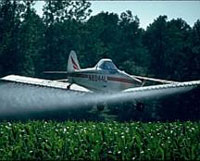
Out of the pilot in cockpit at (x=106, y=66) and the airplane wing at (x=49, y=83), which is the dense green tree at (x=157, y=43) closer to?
the airplane wing at (x=49, y=83)

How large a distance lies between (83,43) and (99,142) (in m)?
73.2

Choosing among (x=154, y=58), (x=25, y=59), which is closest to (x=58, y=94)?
(x=25, y=59)

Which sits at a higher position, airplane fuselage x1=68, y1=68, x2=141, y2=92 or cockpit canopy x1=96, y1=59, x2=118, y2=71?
cockpit canopy x1=96, y1=59, x2=118, y2=71

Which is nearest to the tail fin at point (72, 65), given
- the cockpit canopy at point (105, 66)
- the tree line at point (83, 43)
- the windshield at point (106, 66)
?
the cockpit canopy at point (105, 66)

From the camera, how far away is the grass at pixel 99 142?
14023mm

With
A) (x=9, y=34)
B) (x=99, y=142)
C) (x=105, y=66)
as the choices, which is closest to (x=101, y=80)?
(x=105, y=66)

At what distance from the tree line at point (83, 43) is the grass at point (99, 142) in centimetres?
5292

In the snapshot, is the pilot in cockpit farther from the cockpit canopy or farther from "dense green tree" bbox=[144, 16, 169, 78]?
"dense green tree" bbox=[144, 16, 169, 78]

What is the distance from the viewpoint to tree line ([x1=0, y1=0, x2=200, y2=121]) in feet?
241

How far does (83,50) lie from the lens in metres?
87.4

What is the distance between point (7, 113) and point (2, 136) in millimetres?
37949

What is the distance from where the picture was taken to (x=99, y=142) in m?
15.2

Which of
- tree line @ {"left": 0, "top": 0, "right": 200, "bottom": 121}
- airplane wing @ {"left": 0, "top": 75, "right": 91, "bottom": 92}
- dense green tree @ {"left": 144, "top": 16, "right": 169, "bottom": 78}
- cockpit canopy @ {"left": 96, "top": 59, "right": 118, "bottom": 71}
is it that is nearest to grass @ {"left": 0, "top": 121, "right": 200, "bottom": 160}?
cockpit canopy @ {"left": 96, "top": 59, "right": 118, "bottom": 71}

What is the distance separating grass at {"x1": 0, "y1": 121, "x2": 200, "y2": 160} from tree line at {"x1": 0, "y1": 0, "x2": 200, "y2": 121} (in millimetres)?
52915
